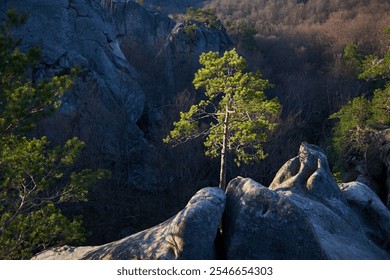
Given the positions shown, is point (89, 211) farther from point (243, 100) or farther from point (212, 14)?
point (212, 14)

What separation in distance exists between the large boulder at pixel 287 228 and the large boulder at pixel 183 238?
0.42 metres

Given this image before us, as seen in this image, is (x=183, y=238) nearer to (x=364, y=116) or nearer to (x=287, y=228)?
(x=287, y=228)

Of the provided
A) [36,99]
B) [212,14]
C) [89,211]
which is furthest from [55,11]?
[212,14]

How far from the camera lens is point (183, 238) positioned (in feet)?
18.5

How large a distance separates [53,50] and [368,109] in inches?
763

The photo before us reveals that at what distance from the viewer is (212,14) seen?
44031mm

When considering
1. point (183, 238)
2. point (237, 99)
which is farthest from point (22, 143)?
point (237, 99)

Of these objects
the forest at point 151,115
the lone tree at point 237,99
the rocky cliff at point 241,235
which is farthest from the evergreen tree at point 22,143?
the lone tree at point 237,99

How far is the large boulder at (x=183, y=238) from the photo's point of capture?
5652mm

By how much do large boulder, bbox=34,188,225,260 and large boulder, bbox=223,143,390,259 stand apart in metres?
0.42

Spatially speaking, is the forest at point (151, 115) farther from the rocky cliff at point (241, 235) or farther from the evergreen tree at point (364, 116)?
the rocky cliff at point (241, 235)

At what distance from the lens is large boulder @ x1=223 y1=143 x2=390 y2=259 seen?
19.6 ft

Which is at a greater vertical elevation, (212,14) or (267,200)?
(212,14)
